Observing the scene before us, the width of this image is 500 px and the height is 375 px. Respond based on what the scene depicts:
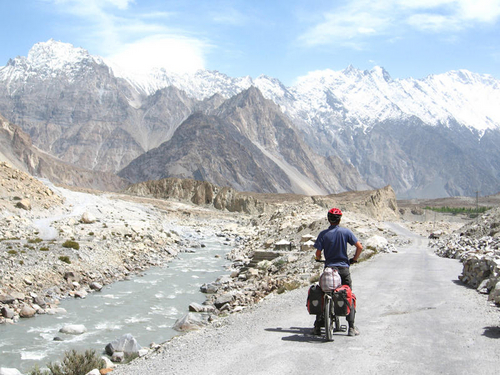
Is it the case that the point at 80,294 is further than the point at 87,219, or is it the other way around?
the point at 87,219

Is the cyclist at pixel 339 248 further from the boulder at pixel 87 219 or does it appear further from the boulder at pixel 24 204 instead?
the boulder at pixel 87 219

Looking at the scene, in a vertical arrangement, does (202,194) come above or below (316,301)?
below

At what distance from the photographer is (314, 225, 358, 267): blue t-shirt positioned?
9.28 metres

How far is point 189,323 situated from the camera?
54.4ft

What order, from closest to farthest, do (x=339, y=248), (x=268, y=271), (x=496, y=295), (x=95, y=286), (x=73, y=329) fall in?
(x=339, y=248) → (x=496, y=295) → (x=73, y=329) → (x=95, y=286) → (x=268, y=271)

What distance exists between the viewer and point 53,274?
23.4 meters

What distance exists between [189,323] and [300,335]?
7602mm

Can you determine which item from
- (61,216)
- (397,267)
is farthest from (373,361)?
(61,216)

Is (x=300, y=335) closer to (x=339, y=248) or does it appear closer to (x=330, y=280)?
(x=330, y=280)

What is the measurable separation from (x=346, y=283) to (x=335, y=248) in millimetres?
723

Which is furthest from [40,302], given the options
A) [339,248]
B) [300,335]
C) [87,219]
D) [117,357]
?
[87,219]

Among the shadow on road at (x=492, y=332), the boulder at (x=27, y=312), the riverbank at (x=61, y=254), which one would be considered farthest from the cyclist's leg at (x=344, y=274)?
the boulder at (x=27, y=312)

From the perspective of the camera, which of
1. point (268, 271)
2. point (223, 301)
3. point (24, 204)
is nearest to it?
point (223, 301)

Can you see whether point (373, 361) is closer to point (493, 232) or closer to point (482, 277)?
point (482, 277)
